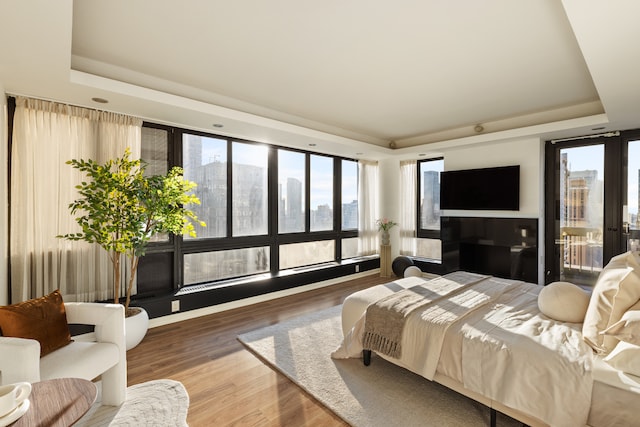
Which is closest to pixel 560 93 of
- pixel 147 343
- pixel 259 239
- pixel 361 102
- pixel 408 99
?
pixel 408 99

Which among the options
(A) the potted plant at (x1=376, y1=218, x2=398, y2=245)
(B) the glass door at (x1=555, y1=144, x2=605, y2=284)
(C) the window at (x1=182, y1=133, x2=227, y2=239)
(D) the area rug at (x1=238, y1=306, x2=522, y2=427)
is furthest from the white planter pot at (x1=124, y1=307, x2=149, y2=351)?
(B) the glass door at (x1=555, y1=144, x2=605, y2=284)

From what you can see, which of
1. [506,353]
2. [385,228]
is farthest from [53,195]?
[385,228]

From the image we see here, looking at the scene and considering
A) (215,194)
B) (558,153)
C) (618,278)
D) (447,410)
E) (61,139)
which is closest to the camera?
(618,278)

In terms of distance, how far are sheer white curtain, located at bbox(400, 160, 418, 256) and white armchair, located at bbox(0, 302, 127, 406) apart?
512 cm

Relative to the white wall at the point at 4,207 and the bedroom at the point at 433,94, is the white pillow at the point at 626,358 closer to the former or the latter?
the bedroom at the point at 433,94

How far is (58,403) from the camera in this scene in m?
1.36

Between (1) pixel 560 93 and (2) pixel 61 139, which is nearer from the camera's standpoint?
(2) pixel 61 139

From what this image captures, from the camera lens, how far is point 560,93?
3535 mm

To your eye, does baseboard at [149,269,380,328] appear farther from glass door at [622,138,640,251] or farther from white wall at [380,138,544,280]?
glass door at [622,138,640,251]

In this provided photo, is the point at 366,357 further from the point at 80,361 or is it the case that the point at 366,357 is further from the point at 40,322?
the point at 40,322

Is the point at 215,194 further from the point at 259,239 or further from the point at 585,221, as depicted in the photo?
the point at 585,221

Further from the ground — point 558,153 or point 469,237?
point 558,153

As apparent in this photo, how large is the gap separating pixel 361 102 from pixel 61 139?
3.31m

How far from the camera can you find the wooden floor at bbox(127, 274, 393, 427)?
2.02m
